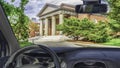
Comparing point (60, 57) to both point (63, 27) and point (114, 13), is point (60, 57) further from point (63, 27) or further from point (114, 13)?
point (114, 13)

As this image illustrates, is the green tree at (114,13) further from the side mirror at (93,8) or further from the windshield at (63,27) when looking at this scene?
the side mirror at (93,8)

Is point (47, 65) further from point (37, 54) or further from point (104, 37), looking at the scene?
point (104, 37)

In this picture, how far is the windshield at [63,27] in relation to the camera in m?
5.18

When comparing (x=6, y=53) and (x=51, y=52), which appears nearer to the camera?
(x=51, y=52)

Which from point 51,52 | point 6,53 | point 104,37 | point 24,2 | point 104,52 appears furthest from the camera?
point 24,2

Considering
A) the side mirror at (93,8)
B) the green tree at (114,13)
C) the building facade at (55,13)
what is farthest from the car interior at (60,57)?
the green tree at (114,13)

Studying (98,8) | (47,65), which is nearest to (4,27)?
(47,65)

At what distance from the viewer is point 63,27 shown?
8445mm

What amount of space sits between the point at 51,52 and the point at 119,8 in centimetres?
2584

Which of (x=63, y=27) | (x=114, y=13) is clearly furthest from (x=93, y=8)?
(x=114, y=13)

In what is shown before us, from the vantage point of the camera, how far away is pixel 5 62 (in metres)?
3.77

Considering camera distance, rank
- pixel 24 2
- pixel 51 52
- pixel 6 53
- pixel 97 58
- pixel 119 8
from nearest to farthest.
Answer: pixel 51 52 → pixel 97 58 → pixel 6 53 → pixel 24 2 → pixel 119 8

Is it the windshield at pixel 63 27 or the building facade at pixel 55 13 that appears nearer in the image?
the windshield at pixel 63 27

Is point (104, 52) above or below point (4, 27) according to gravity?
below
